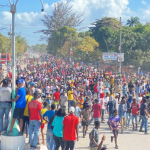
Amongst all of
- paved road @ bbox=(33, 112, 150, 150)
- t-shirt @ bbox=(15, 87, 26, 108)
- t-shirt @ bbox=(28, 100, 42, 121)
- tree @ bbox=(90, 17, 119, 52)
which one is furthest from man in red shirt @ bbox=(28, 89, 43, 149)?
tree @ bbox=(90, 17, 119, 52)

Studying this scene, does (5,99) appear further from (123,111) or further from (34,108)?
(123,111)

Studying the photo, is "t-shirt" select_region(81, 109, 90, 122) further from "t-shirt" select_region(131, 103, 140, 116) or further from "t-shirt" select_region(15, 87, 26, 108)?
"t-shirt" select_region(15, 87, 26, 108)

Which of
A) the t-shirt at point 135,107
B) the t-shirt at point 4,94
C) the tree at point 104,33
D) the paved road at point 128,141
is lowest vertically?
the paved road at point 128,141

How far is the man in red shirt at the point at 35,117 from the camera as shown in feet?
27.2

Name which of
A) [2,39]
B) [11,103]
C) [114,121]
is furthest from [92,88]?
[2,39]

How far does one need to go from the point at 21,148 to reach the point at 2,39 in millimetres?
56383

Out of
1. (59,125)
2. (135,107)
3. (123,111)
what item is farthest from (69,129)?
(135,107)

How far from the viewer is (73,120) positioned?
8.19 meters

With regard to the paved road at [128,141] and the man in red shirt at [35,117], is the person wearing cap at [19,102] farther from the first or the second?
the paved road at [128,141]

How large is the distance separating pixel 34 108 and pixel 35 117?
9.8 inches

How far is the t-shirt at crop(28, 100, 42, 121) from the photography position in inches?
327

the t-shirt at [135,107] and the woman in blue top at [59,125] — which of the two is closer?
the woman in blue top at [59,125]

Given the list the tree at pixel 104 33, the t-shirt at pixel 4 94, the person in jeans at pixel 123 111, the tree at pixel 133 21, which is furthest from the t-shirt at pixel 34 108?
the tree at pixel 133 21

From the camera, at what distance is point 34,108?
8.34m
